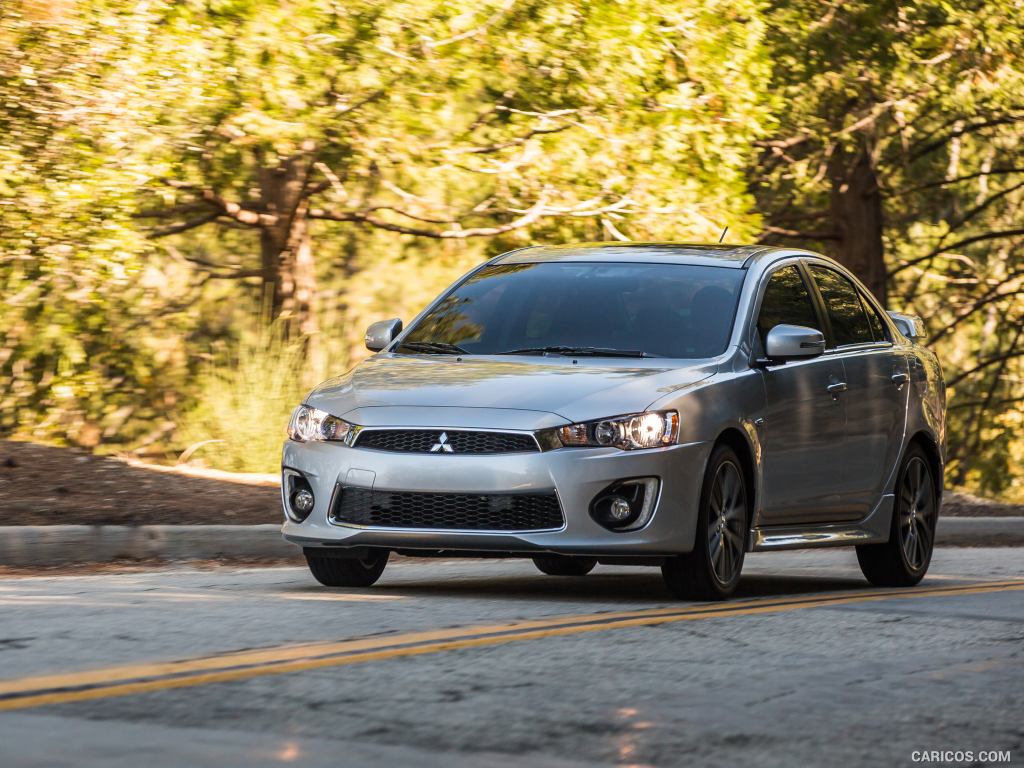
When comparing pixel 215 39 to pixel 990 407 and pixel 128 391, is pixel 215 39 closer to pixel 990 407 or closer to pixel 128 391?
pixel 128 391

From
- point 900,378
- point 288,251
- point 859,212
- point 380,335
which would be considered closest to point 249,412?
point 288,251

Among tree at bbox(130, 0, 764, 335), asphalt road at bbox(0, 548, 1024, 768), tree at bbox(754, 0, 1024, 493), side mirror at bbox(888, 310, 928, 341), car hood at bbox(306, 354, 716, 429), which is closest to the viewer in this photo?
asphalt road at bbox(0, 548, 1024, 768)

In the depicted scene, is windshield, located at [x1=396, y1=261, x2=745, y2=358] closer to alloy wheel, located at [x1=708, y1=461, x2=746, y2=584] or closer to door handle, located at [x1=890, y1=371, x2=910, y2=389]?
alloy wheel, located at [x1=708, y1=461, x2=746, y2=584]

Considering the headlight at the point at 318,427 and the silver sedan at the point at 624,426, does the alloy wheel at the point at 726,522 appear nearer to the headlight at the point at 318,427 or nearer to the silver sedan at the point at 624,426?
the silver sedan at the point at 624,426

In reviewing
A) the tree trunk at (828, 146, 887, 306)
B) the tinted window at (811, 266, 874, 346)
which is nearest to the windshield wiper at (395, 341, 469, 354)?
the tinted window at (811, 266, 874, 346)

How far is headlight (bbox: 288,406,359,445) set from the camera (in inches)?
332

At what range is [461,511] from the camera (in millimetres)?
8172

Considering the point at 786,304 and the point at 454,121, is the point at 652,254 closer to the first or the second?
the point at 786,304

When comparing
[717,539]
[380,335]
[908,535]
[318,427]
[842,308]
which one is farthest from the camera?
[908,535]

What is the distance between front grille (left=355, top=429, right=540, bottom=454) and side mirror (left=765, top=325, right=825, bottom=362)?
5.47 ft

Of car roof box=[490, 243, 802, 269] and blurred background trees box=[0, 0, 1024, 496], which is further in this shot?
blurred background trees box=[0, 0, 1024, 496]

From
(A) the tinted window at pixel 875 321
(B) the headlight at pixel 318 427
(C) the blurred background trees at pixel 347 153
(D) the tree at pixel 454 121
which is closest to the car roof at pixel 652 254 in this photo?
(A) the tinted window at pixel 875 321

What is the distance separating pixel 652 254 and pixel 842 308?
139 centimetres

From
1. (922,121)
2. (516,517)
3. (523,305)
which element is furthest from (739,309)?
(922,121)
